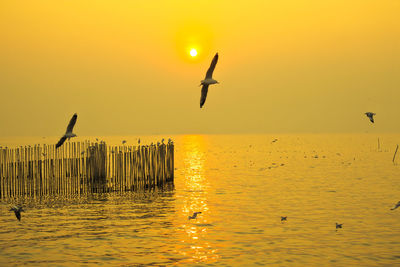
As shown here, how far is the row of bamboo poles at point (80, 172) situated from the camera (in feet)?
78.1

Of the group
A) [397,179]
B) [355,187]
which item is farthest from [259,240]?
Answer: [397,179]

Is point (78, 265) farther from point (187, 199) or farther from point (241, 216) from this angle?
point (187, 199)

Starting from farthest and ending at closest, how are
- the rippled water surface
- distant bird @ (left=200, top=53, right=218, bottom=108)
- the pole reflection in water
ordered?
the pole reflection in water
the rippled water surface
distant bird @ (left=200, top=53, right=218, bottom=108)

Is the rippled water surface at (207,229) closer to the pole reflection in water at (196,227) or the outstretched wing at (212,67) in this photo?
the pole reflection in water at (196,227)

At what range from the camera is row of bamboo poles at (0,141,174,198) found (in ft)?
78.1

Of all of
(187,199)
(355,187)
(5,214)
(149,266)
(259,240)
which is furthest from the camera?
(355,187)

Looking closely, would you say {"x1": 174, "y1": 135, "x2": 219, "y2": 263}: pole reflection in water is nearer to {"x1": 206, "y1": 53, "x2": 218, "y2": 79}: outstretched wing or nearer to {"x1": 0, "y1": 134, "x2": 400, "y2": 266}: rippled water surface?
{"x1": 0, "y1": 134, "x2": 400, "y2": 266}: rippled water surface

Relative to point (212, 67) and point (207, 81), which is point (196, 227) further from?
point (212, 67)

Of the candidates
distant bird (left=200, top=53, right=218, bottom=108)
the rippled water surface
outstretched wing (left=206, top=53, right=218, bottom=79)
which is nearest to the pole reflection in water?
the rippled water surface

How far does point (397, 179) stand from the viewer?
37719mm

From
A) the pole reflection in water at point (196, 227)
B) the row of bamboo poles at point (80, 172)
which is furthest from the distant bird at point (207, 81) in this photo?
the row of bamboo poles at point (80, 172)

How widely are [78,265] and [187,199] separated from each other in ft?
42.1

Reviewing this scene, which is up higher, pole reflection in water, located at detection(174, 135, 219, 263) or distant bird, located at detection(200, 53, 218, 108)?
distant bird, located at detection(200, 53, 218, 108)

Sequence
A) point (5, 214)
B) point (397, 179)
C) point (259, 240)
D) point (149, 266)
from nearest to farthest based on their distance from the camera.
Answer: point (149, 266) → point (259, 240) → point (5, 214) → point (397, 179)
